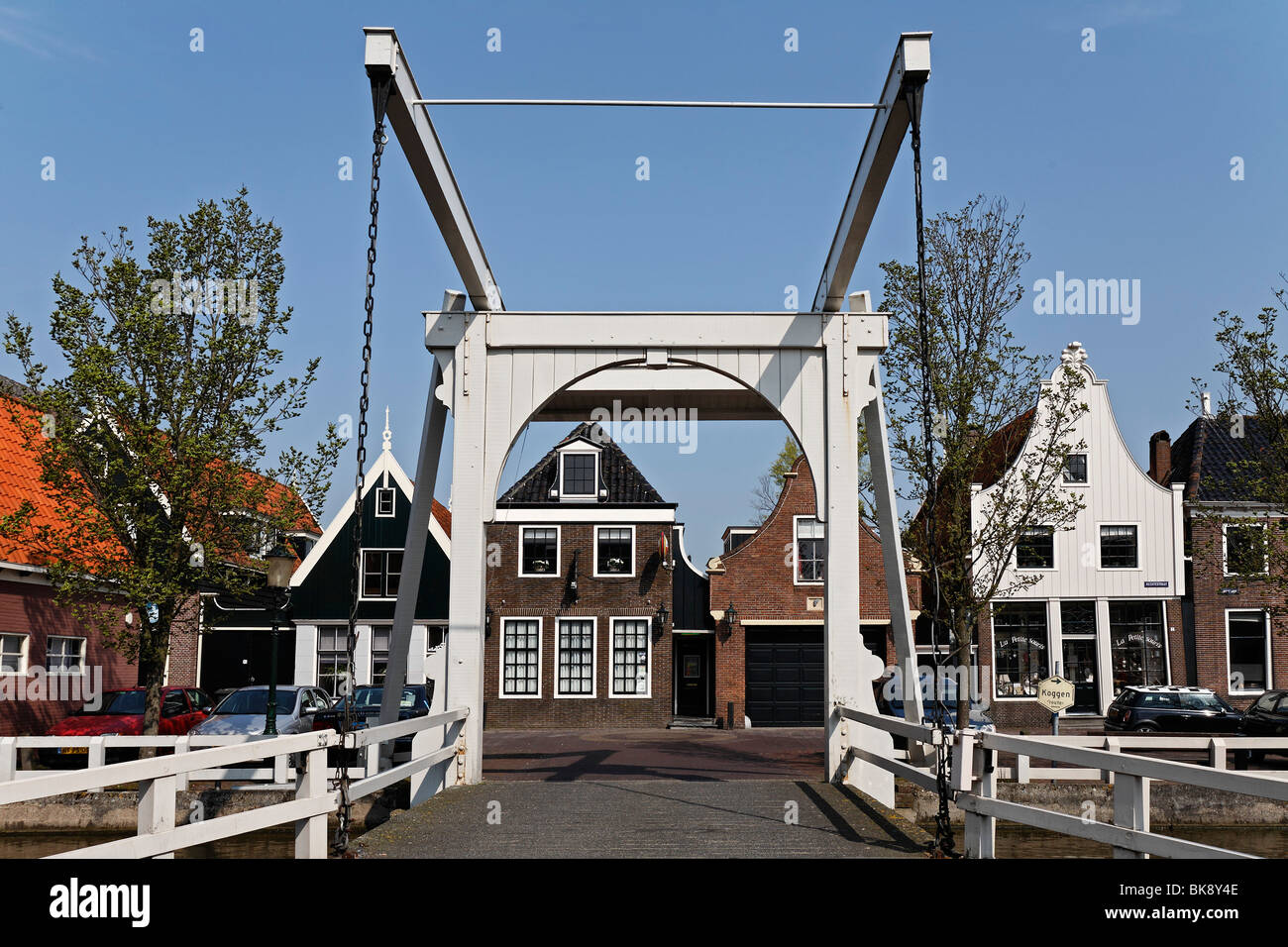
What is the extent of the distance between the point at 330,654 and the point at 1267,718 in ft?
67.8

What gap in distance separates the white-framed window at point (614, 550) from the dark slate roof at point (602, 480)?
0.68 meters

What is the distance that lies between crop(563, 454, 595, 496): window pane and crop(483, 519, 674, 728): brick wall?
0.96m

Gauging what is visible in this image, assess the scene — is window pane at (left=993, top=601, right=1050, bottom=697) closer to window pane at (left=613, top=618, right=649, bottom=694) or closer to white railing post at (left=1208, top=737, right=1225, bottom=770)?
window pane at (left=613, top=618, right=649, bottom=694)

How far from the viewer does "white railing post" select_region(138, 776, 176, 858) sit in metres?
5.07

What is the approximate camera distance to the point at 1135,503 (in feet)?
90.6

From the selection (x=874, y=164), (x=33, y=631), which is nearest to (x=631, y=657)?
(x=33, y=631)

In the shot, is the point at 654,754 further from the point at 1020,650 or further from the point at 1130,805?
the point at 1130,805

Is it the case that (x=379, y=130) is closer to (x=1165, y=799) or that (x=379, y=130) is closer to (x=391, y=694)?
(x=391, y=694)

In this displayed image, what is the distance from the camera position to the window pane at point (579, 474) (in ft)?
94.7

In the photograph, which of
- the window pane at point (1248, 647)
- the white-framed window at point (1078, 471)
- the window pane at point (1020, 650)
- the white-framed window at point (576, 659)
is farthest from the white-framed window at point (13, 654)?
the window pane at point (1248, 647)

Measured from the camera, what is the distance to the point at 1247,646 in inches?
1069

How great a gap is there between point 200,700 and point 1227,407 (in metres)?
18.3

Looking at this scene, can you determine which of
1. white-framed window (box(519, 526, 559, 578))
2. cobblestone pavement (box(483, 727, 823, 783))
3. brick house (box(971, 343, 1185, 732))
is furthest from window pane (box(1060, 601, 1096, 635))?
white-framed window (box(519, 526, 559, 578))
